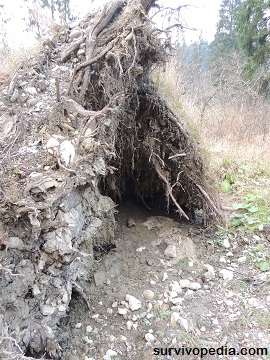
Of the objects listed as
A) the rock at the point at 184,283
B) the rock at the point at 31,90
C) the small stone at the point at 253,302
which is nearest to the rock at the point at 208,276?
the rock at the point at 184,283

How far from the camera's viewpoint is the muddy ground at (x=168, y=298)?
2188mm

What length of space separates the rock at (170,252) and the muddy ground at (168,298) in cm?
1

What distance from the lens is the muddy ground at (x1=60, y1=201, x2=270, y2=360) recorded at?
219 centimetres

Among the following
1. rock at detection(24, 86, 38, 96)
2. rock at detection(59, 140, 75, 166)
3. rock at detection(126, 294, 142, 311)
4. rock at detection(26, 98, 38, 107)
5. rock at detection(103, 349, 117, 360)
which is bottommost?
rock at detection(103, 349, 117, 360)

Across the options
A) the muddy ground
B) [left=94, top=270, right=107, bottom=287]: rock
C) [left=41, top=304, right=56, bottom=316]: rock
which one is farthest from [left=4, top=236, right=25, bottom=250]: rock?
[left=94, top=270, right=107, bottom=287]: rock

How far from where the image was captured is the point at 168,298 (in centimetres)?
255

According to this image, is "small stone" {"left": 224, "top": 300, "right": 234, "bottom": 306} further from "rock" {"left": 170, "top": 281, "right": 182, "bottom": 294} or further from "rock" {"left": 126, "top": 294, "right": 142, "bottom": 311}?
"rock" {"left": 126, "top": 294, "right": 142, "bottom": 311}

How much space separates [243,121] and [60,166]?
5645mm

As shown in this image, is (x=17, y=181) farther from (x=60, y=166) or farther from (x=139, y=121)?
(x=139, y=121)

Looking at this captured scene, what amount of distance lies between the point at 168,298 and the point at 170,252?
0.54m

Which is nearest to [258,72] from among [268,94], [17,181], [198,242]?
[268,94]

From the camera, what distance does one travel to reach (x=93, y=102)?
2510 millimetres

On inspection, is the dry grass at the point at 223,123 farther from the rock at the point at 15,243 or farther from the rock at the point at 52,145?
the rock at the point at 15,243

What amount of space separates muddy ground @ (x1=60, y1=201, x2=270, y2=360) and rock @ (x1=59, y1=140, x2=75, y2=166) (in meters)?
1.19
